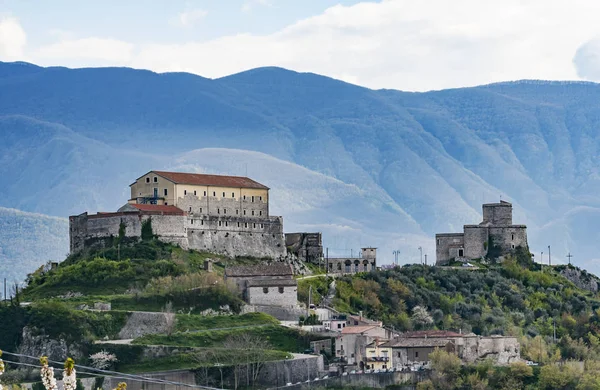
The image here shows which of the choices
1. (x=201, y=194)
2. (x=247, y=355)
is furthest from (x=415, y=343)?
(x=201, y=194)

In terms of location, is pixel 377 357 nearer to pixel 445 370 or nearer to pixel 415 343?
pixel 415 343

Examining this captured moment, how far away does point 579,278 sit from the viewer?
487 feet

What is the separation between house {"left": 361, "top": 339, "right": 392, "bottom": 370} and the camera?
107375 mm

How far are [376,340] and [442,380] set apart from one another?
8.43 metres

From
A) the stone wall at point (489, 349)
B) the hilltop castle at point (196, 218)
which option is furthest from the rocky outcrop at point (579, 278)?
the stone wall at point (489, 349)

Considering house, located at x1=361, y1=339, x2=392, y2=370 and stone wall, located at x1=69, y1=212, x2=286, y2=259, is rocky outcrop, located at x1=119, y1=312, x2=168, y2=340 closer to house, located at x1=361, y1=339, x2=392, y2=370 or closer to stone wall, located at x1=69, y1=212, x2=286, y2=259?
house, located at x1=361, y1=339, x2=392, y2=370

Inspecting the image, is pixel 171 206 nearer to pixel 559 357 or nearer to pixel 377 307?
pixel 377 307

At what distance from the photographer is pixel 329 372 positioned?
105 meters

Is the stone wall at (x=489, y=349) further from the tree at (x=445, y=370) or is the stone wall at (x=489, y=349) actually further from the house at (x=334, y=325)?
the house at (x=334, y=325)

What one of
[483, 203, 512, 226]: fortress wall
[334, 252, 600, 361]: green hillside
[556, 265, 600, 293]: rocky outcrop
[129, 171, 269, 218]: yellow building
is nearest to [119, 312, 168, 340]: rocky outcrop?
[334, 252, 600, 361]: green hillside

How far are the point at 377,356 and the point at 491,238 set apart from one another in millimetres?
40503

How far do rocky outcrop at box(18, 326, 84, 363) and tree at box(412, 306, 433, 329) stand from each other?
30.1 meters

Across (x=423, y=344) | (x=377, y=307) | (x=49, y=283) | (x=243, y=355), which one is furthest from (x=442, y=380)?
(x=49, y=283)

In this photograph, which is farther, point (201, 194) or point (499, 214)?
point (499, 214)
